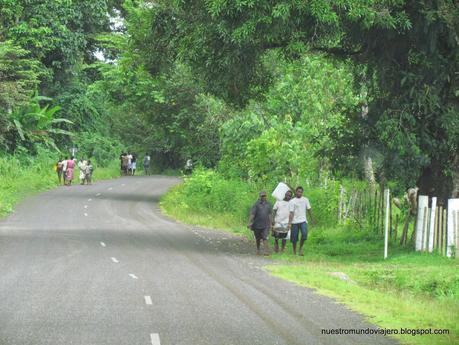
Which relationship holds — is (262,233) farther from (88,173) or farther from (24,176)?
(88,173)

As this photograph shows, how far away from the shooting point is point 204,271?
19953mm

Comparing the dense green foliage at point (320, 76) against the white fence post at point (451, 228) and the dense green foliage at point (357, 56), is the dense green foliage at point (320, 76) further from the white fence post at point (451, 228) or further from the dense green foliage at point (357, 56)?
the white fence post at point (451, 228)

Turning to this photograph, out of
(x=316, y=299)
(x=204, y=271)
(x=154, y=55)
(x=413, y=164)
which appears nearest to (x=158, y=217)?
(x=154, y=55)

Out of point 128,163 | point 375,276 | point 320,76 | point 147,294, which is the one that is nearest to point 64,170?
point 128,163

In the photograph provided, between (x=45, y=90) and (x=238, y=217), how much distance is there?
2910cm

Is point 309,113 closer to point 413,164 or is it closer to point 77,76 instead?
point 413,164

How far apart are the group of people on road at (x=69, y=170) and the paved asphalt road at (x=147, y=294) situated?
70.7 feet

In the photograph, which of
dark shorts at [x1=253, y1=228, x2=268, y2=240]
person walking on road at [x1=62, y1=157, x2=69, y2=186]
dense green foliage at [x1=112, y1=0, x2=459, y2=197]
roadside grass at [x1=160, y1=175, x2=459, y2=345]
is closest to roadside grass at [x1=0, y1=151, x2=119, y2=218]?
person walking on road at [x1=62, y1=157, x2=69, y2=186]

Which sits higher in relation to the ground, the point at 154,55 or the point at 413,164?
the point at 154,55

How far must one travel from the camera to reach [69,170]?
53.1 m

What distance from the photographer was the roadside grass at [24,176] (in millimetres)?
43344

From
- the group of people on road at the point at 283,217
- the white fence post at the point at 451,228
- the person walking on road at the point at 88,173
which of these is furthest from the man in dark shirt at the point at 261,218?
the person walking on road at the point at 88,173

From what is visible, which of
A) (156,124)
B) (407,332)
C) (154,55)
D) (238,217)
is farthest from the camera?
(156,124)

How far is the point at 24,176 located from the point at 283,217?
1062 inches
